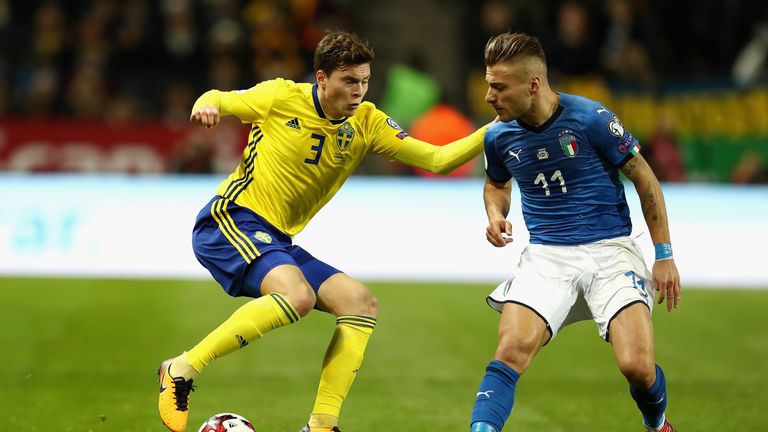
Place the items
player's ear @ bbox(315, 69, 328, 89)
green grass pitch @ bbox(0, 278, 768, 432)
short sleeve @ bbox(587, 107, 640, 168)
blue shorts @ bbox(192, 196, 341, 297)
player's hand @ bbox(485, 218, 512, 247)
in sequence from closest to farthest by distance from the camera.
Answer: short sleeve @ bbox(587, 107, 640, 168) → player's hand @ bbox(485, 218, 512, 247) → blue shorts @ bbox(192, 196, 341, 297) → player's ear @ bbox(315, 69, 328, 89) → green grass pitch @ bbox(0, 278, 768, 432)

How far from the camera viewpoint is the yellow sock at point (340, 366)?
6.28 m

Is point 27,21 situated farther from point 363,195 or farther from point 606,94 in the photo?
point 606,94

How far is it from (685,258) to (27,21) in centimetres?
1062

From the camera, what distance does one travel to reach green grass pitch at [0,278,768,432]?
7.44 m

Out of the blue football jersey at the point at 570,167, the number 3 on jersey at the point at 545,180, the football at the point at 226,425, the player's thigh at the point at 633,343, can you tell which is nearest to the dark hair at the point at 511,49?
the blue football jersey at the point at 570,167

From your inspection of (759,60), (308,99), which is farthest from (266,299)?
(759,60)

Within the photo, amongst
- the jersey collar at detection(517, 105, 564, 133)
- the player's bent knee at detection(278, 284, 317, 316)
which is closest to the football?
the player's bent knee at detection(278, 284, 317, 316)

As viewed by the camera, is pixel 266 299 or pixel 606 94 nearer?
pixel 266 299

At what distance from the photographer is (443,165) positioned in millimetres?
6715

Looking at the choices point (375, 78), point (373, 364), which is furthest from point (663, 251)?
point (375, 78)

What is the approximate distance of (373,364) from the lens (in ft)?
30.6

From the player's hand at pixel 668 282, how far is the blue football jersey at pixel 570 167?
368mm

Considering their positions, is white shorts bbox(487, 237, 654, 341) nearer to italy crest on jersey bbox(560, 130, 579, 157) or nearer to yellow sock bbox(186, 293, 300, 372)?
italy crest on jersey bbox(560, 130, 579, 157)

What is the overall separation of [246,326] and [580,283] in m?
1.78
